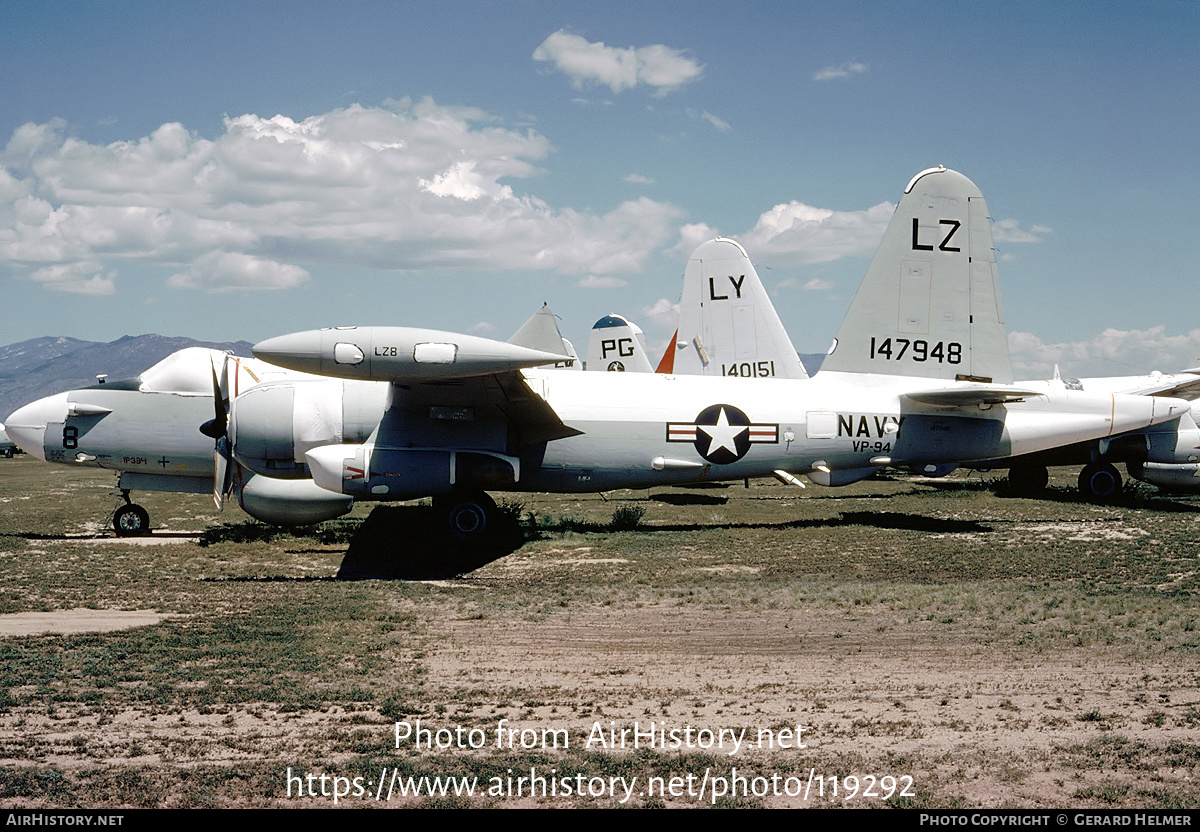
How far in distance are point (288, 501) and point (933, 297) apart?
43.7 ft

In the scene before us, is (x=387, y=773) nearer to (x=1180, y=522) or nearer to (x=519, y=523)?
(x=519, y=523)

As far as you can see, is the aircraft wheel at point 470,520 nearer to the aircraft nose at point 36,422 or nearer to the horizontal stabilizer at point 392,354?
the horizontal stabilizer at point 392,354

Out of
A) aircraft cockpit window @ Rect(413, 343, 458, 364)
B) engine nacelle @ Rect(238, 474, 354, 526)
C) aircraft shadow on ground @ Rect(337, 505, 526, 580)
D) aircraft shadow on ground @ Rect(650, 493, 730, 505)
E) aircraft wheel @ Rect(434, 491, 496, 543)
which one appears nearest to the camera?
aircraft cockpit window @ Rect(413, 343, 458, 364)

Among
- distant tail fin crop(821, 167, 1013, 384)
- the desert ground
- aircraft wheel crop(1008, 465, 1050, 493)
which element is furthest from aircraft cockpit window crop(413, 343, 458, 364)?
aircraft wheel crop(1008, 465, 1050, 493)

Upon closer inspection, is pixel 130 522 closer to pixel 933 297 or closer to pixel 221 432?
pixel 221 432

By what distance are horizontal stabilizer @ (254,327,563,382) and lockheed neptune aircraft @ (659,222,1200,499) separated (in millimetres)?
10266

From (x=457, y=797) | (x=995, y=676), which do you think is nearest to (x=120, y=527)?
(x=457, y=797)

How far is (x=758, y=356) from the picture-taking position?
2098cm

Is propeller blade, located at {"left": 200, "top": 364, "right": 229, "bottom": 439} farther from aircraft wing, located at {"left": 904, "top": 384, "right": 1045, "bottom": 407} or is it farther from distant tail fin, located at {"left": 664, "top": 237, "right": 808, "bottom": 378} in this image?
aircraft wing, located at {"left": 904, "top": 384, "right": 1045, "bottom": 407}

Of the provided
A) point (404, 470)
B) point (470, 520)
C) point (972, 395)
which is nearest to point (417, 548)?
point (470, 520)

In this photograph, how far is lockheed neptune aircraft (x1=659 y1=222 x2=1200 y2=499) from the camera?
69.1ft

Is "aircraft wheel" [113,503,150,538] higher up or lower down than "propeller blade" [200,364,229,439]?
lower down

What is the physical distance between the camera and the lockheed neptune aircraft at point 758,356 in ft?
69.1
